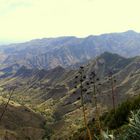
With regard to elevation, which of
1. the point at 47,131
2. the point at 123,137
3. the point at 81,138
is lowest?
the point at 47,131

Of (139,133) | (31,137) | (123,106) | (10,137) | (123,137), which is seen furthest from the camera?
(31,137)

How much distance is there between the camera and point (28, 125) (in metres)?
197

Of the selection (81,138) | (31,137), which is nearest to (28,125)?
(31,137)

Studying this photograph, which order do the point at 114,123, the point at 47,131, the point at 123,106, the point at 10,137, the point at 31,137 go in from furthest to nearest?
the point at 47,131, the point at 31,137, the point at 10,137, the point at 123,106, the point at 114,123

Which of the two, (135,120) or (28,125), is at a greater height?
(135,120)

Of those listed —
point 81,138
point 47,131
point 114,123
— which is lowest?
point 47,131

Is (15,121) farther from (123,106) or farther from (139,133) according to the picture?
(139,133)

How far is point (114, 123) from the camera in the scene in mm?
72188

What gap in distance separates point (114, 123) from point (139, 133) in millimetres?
61315

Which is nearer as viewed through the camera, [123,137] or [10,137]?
[123,137]

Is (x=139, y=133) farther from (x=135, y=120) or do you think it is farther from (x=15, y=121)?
(x=15, y=121)

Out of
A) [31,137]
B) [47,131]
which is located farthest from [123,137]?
[47,131]

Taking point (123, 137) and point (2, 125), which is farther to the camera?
point (2, 125)

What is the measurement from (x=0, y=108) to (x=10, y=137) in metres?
36.5
